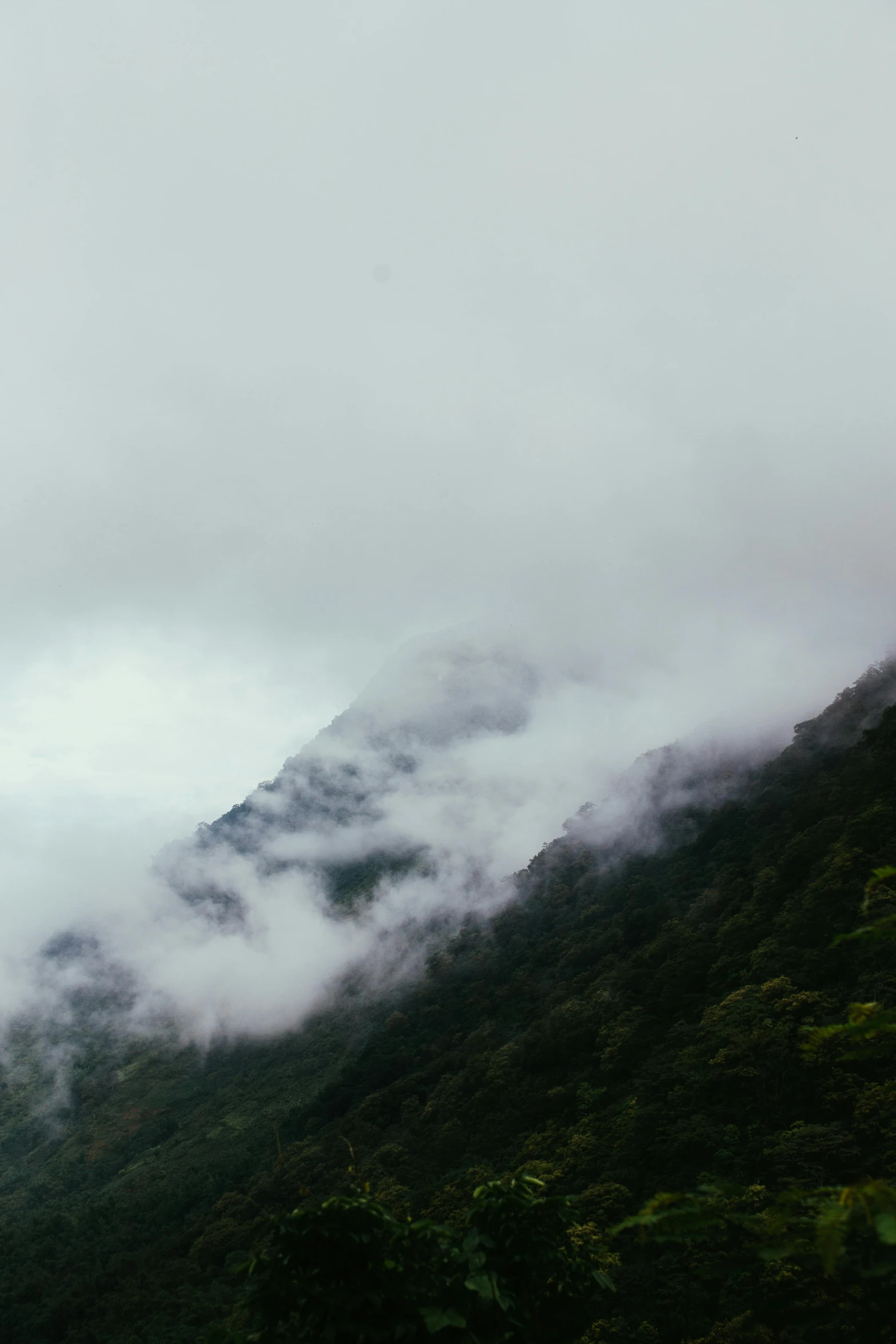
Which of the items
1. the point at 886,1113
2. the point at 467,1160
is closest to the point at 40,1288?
the point at 467,1160

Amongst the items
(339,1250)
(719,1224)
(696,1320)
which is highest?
(339,1250)

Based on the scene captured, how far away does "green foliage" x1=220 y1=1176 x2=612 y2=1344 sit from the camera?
5.68 m

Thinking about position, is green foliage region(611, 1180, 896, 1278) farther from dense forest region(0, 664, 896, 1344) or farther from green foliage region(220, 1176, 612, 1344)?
green foliage region(220, 1176, 612, 1344)

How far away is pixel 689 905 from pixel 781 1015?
25.6 m

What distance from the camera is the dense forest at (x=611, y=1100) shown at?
22.6 m

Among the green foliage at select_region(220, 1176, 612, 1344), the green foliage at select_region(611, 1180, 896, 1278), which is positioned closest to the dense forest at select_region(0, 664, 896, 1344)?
the green foliage at select_region(611, 1180, 896, 1278)

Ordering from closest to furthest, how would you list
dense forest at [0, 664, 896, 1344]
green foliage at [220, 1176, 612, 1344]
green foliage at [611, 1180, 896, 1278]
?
green foliage at [611, 1180, 896, 1278] → green foliage at [220, 1176, 612, 1344] → dense forest at [0, 664, 896, 1344]

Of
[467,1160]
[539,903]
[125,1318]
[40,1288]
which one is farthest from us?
[539,903]

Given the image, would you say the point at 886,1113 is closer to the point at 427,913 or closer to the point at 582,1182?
the point at 582,1182

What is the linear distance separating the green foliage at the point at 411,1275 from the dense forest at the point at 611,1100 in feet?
1.30

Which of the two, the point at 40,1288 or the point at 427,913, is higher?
the point at 427,913

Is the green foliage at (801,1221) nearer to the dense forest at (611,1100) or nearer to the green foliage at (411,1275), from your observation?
the dense forest at (611,1100)

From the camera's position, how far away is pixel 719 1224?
5.05m

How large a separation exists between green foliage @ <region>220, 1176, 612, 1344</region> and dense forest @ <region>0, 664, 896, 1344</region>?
40cm
